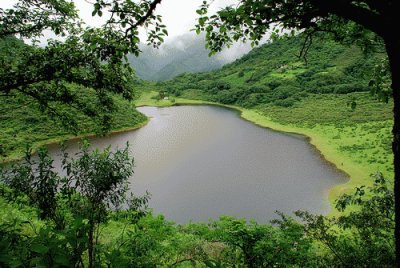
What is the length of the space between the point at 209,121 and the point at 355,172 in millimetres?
34395

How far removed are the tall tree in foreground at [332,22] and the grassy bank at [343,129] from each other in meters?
20.9

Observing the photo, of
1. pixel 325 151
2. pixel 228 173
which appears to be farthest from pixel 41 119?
pixel 325 151

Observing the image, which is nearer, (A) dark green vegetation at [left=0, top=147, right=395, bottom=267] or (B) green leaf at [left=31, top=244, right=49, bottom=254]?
(B) green leaf at [left=31, top=244, right=49, bottom=254]

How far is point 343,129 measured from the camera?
44062mm

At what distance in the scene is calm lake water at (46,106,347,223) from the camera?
22391mm

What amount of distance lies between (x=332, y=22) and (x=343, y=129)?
1723 inches

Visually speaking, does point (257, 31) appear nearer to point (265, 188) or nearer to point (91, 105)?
point (91, 105)

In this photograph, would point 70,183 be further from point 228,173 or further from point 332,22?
point 228,173

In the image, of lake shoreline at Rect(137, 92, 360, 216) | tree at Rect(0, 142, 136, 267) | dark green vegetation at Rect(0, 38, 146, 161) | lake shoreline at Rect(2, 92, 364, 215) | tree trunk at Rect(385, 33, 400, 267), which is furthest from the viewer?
lake shoreline at Rect(2, 92, 364, 215)

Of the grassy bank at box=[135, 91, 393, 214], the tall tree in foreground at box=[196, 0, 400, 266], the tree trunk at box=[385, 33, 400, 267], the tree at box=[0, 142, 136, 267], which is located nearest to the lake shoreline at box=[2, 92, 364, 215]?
the grassy bank at box=[135, 91, 393, 214]

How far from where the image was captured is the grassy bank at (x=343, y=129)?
28886mm

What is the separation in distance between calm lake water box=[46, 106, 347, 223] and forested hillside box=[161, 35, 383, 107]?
24454mm

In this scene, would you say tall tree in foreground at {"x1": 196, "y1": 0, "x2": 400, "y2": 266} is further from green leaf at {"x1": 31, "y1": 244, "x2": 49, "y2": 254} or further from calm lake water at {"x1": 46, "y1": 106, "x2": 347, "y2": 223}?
calm lake water at {"x1": 46, "y1": 106, "x2": 347, "y2": 223}

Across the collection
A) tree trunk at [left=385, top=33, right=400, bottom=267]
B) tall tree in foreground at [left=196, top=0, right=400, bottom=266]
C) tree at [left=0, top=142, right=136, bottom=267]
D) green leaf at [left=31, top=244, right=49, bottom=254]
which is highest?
tall tree in foreground at [left=196, top=0, right=400, bottom=266]
